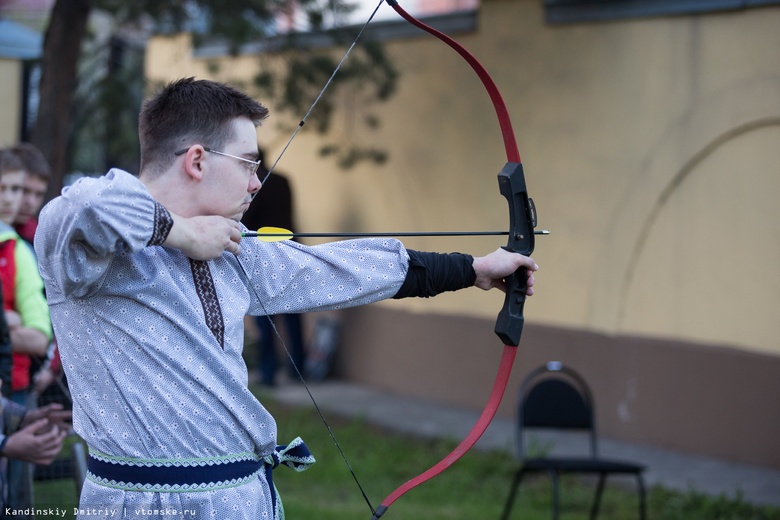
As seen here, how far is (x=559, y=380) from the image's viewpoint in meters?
4.91

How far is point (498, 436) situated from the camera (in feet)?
21.3

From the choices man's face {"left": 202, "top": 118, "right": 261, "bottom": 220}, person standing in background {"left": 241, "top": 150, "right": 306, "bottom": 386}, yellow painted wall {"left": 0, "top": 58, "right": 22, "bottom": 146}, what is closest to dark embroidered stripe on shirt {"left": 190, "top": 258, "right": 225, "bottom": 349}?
man's face {"left": 202, "top": 118, "right": 261, "bottom": 220}

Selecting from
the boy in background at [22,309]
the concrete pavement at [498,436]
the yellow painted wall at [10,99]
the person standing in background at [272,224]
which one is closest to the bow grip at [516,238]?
the boy in background at [22,309]

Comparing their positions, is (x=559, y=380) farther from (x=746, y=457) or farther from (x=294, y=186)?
(x=294, y=186)

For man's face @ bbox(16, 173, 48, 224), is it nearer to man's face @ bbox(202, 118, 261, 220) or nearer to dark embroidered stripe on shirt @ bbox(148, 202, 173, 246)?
man's face @ bbox(202, 118, 261, 220)

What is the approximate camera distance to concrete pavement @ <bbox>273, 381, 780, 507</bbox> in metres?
5.24

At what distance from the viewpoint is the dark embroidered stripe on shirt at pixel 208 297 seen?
2010 millimetres

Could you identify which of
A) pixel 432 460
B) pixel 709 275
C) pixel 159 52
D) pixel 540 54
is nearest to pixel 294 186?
pixel 159 52

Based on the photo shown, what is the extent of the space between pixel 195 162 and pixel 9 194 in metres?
1.86

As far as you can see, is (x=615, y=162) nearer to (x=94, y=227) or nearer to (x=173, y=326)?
(x=173, y=326)

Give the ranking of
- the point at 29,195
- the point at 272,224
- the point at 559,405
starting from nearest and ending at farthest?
the point at 29,195
the point at 559,405
the point at 272,224

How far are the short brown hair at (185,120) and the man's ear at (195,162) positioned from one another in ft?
0.08

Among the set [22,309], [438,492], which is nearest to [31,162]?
[22,309]

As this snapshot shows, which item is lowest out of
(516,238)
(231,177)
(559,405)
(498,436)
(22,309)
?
(498,436)
